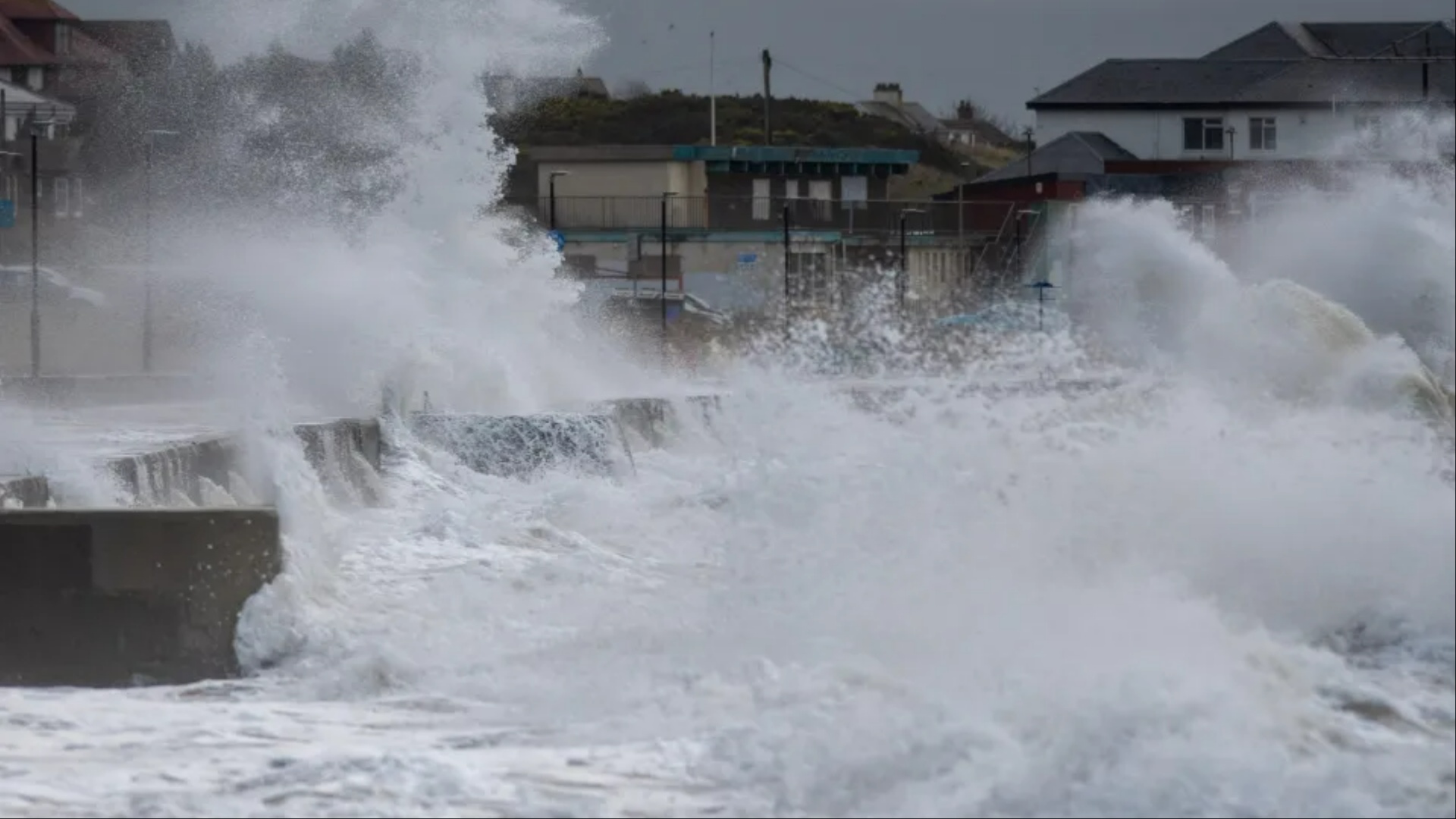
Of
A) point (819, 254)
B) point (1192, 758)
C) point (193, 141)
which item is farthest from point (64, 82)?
point (1192, 758)

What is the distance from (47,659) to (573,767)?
3046 mm

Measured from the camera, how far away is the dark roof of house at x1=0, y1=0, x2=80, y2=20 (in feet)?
188

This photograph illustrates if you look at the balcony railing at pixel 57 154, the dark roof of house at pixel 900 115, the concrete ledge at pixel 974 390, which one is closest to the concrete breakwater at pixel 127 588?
the concrete ledge at pixel 974 390

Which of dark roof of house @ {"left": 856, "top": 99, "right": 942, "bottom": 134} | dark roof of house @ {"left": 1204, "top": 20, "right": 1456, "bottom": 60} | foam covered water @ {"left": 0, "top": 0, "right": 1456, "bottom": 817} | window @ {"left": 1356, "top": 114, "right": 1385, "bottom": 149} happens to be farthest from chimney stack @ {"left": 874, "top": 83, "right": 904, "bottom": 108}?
foam covered water @ {"left": 0, "top": 0, "right": 1456, "bottom": 817}

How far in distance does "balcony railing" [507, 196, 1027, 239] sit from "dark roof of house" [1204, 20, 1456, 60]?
11767 mm

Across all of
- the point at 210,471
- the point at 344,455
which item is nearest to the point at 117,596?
the point at 210,471

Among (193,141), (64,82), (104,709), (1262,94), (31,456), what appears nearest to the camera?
(104,709)

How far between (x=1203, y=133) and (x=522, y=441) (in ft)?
118

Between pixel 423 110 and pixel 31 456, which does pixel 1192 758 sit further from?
pixel 423 110

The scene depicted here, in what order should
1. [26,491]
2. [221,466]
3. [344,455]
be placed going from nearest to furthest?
[26,491]
[221,466]
[344,455]

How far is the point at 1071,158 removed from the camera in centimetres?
5053

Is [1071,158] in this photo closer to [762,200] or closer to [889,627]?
[762,200]

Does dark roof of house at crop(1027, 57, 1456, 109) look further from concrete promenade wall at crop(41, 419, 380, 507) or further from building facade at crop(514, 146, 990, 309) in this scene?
concrete promenade wall at crop(41, 419, 380, 507)

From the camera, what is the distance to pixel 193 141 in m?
29.8
